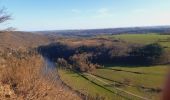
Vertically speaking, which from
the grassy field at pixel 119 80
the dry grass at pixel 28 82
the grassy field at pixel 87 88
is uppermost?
the dry grass at pixel 28 82

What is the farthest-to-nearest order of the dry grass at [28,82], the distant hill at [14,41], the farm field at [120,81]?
the farm field at [120,81], the distant hill at [14,41], the dry grass at [28,82]

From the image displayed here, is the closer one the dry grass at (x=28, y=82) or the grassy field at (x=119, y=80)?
the dry grass at (x=28, y=82)

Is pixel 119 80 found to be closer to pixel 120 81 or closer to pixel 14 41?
pixel 120 81

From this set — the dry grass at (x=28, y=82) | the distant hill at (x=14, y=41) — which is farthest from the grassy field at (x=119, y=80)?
the dry grass at (x=28, y=82)

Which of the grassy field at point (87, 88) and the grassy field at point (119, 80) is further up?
the grassy field at point (87, 88)

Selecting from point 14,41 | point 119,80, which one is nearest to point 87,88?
point 119,80

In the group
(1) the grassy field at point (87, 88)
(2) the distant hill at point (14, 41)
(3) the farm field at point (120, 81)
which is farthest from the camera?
(3) the farm field at point (120, 81)

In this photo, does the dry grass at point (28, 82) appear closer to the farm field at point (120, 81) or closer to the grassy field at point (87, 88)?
the grassy field at point (87, 88)

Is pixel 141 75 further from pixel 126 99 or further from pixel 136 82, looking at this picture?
pixel 126 99

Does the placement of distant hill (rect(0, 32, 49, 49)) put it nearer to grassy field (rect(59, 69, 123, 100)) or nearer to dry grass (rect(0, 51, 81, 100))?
grassy field (rect(59, 69, 123, 100))
